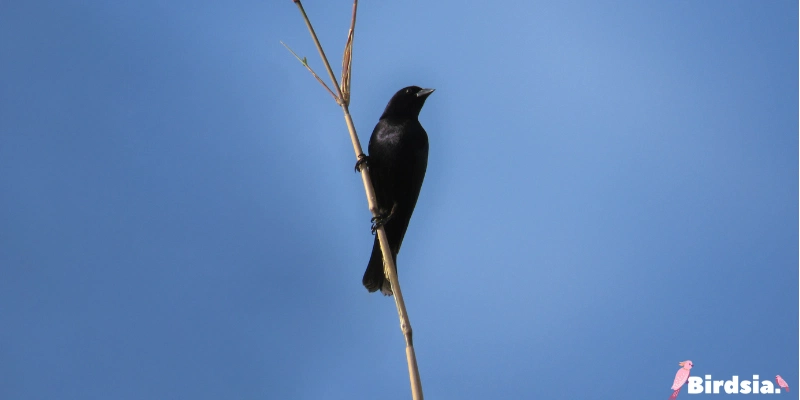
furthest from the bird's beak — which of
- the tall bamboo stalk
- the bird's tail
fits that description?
the tall bamboo stalk

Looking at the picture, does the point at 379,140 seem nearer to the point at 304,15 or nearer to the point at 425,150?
the point at 425,150

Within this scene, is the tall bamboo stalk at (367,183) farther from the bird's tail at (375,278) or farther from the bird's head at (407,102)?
the bird's head at (407,102)

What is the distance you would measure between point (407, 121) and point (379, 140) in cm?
28

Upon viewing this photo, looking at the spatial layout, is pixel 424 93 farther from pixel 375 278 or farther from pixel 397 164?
pixel 375 278

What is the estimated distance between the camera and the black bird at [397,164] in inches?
218

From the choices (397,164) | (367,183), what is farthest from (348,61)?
(397,164)

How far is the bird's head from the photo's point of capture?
19.4 feet

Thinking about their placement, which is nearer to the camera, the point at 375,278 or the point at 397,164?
the point at 375,278

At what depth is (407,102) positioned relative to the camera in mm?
5914

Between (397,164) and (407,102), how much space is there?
60 centimetres

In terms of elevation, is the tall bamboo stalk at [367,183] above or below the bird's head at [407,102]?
below

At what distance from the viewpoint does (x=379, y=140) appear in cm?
570

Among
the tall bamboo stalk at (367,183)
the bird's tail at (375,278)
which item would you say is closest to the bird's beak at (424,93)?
the bird's tail at (375,278)

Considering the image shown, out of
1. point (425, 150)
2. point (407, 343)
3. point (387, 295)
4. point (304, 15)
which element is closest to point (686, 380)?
point (387, 295)
